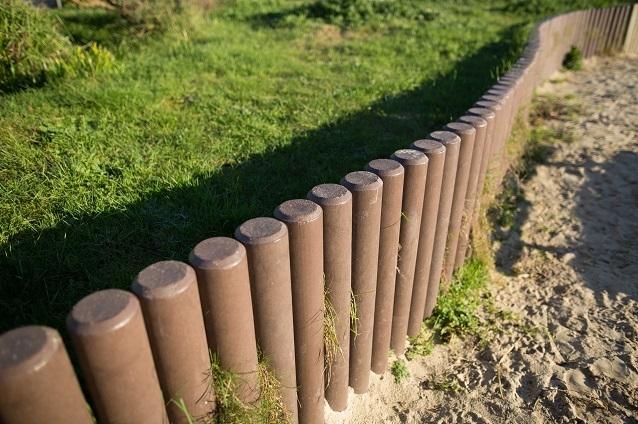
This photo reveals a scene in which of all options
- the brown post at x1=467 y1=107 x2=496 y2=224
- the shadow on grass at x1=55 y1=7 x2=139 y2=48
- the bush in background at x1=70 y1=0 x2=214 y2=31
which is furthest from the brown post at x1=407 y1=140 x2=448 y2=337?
the bush in background at x1=70 y1=0 x2=214 y2=31

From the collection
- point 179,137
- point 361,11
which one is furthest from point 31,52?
point 361,11

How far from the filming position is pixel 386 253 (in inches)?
86.0

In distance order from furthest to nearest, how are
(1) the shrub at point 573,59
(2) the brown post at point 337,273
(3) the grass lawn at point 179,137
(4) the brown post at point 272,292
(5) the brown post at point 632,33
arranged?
(5) the brown post at point 632,33, (1) the shrub at point 573,59, (3) the grass lawn at point 179,137, (2) the brown post at point 337,273, (4) the brown post at point 272,292

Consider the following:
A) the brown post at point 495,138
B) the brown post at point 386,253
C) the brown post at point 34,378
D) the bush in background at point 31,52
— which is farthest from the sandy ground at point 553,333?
the bush in background at point 31,52

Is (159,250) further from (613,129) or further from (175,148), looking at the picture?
(613,129)

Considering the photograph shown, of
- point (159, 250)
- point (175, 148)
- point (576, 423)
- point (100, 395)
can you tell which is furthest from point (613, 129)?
point (100, 395)

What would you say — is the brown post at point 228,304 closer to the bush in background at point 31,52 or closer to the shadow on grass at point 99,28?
the bush in background at point 31,52

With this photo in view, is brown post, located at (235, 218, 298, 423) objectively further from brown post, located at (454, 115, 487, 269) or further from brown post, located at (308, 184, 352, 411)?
brown post, located at (454, 115, 487, 269)

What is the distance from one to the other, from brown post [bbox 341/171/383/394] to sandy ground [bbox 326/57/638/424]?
28 centimetres

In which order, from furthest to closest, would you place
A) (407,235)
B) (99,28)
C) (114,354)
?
1. (99,28)
2. (407,235)
3. (114,354)

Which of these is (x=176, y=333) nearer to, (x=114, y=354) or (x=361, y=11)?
(x=114, y=354)

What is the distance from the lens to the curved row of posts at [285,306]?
3.86 feet

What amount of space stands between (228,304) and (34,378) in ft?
1.83

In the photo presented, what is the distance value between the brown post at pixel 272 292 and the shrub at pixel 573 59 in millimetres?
9253
